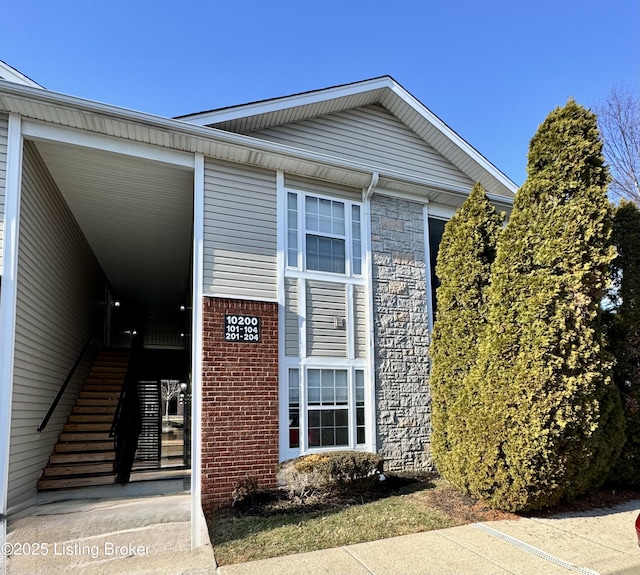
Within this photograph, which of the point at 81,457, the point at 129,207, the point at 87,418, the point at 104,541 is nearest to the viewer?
the point at 104,541

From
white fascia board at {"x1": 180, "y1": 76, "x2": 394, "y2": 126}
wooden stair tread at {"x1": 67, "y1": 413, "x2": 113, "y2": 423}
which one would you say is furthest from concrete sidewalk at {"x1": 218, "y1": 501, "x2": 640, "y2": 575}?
wooden stair tread at {"x1": 67, "y1": 413, "x2": 113, "y2": 423}

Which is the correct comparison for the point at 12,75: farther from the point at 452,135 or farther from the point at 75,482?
the point at 452,135

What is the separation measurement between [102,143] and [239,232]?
2.25 meters

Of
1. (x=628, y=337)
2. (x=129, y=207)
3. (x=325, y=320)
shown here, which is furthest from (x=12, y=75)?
(x=628, y=337)

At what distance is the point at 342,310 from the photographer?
7.81m

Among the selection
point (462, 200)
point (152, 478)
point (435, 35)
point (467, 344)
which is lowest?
point (152, 478)

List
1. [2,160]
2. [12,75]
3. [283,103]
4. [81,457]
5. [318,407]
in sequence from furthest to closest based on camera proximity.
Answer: [81,457]
[283,103]
[318,407]
[12,75]
[2,160]

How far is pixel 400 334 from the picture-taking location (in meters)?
8.19

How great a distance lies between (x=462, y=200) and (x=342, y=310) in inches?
136

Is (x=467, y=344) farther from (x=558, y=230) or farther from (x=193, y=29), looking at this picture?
(x=193, y=29)

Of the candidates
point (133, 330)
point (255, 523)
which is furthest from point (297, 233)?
point (133, 330)

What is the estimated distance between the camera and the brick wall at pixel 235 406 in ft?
20.9

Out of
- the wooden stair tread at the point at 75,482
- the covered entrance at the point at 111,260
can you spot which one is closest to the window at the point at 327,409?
the covered entrance at the point at 111,260

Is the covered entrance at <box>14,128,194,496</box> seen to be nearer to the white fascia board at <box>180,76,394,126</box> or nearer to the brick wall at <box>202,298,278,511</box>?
the white fascia board at <box>180,76,394,126</box>
